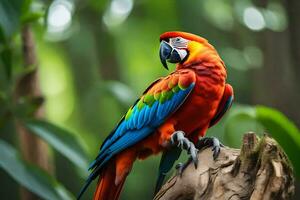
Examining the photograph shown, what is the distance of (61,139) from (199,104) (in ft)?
2.29

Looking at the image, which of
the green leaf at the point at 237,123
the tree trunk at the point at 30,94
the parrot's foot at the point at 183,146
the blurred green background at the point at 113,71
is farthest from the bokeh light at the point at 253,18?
the parrot's foot at the point at 183,146

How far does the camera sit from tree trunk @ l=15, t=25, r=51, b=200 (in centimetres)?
223

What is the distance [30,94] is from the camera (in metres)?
2.23

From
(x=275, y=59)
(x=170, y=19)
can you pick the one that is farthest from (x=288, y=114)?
(x=170, y=19)

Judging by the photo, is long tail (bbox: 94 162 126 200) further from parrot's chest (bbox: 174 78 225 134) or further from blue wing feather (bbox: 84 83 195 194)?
parrot's chest (bbox: 174 78 225 134)

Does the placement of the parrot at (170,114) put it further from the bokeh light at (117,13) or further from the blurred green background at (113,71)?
the bokeh light at (117,13)

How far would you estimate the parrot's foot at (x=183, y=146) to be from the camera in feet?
4.44

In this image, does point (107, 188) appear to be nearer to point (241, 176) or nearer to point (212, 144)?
point (212, 144)

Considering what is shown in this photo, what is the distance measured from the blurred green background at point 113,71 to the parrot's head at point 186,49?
481 millimetres

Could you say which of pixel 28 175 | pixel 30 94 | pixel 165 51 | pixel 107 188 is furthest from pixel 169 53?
pixel 30 94

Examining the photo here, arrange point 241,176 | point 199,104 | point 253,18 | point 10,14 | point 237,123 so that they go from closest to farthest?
point 241,176, point 199,104, point 10,14, point 237,123, point 253,18

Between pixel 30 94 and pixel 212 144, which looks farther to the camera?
pixel 30 94

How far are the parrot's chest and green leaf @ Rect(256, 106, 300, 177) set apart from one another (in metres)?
0.46

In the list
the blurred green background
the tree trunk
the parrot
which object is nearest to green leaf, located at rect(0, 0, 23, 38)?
the blurred green background
